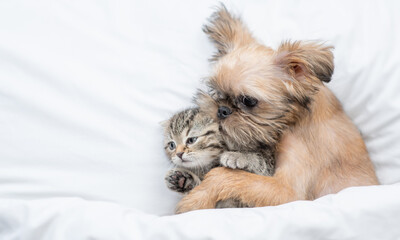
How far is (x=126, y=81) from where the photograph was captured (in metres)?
2.51

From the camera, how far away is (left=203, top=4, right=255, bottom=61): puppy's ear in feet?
8.41

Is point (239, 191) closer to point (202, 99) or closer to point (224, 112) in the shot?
point (224, 112)

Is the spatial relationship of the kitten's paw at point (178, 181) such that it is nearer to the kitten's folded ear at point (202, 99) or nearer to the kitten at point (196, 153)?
the kitten at point (196, 153)

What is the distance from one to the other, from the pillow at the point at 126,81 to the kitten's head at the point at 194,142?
106 millimetres

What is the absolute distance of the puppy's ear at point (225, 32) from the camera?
2.56 m

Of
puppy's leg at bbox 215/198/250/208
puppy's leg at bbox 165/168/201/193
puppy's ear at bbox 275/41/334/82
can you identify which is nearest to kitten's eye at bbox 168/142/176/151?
puppy's leg at bbox 165/168/201/193

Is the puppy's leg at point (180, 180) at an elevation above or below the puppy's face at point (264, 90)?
below

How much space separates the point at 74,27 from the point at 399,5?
217cm

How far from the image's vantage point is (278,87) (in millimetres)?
2227

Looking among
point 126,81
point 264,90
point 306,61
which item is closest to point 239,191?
point 264,90

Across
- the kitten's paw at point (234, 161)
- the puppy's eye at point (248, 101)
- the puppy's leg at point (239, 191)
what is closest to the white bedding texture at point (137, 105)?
the puppy's leg at point (239, 191)

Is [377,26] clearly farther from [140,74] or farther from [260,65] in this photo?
[140,74]

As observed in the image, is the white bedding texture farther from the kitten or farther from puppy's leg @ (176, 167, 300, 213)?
puppy's leg @ (176, 167, 300, 213)

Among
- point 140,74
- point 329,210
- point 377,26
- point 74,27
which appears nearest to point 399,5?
point 377,26
